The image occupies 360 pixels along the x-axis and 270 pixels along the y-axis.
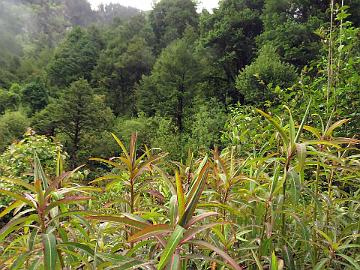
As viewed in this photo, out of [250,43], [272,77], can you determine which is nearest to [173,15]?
[250,43]

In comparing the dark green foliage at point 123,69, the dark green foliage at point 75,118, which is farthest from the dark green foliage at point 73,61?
the dark green foliage at point 75,118

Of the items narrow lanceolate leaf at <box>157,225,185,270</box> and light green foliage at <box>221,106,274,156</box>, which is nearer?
narrow lanceolate leaf at <box>157,225,185,270</box>

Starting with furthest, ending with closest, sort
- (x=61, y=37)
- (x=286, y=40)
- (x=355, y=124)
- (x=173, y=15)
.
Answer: (x=61, y=37)
(x=173, y=15)
(x=286, y=40)
(x=355, y=124)

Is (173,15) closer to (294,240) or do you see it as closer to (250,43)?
(250,43)

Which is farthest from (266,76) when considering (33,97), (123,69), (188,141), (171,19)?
(33,97)

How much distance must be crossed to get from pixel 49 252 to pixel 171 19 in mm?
27449

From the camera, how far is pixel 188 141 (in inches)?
554

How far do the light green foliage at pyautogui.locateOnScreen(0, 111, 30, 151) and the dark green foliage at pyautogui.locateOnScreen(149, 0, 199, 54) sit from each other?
40.4 ft

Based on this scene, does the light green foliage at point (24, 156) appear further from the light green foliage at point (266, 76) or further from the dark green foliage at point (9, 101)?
the dark green foliage at point (9, 101)

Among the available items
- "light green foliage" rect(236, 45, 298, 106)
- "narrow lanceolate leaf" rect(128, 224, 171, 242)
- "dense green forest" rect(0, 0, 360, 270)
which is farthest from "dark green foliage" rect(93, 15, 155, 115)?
"narrow lanceolate leaf" rect(128, 224, 171, 242)

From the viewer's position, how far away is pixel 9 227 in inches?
21.6

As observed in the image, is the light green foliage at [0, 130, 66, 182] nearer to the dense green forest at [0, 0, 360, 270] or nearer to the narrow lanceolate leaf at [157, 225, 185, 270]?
the dense green forest at [0, 0, 360, 270]

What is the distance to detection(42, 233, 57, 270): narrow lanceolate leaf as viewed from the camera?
484 millimetres

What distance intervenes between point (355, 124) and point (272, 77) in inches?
405
